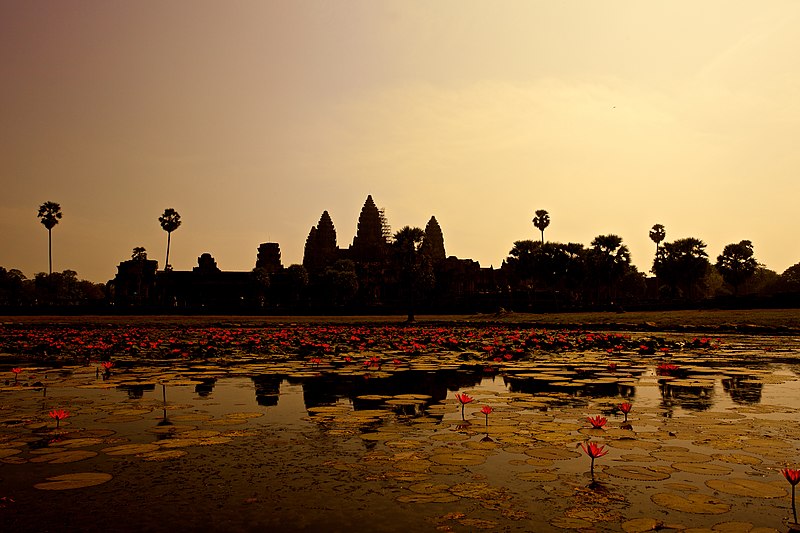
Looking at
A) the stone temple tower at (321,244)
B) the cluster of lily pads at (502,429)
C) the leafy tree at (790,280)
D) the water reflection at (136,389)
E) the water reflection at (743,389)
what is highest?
the stone temple tower at (321,244)

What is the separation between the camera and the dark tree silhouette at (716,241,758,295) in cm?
9412

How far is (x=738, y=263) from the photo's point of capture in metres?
94.6

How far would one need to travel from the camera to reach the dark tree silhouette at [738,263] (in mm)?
94125

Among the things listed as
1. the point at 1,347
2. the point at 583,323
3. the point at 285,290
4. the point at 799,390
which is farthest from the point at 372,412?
the point at 285,290

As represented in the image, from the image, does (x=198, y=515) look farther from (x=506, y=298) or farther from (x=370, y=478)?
(x=506, y=298)

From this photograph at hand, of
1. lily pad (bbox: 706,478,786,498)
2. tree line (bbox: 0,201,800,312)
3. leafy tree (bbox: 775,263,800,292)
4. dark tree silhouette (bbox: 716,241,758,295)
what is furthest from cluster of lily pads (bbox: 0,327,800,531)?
leafy tree (bbox: 775,263,800,292)

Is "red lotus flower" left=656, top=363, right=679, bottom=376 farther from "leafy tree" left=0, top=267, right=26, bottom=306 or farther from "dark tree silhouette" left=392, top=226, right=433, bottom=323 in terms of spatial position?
"leafy tree" left=0, top=267, right=26, bottom=306

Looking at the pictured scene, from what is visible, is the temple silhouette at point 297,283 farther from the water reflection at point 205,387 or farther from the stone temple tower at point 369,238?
the water reflection at point 205,387

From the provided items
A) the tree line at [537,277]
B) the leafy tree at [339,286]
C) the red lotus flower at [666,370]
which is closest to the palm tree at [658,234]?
the tree line at [537,277]

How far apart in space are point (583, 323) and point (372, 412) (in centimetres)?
3159

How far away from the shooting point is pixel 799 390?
11.0 m

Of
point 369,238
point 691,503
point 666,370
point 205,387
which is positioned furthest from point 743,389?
point 369,238

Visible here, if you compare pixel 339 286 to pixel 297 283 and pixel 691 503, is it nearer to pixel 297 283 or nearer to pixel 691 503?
pixel 297 283

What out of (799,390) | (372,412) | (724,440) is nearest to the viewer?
(724,440)
